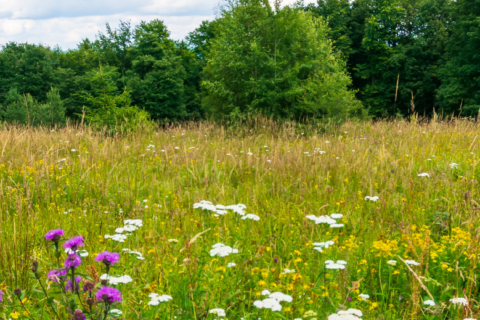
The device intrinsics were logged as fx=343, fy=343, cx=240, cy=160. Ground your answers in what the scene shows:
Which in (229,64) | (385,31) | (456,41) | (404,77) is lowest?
(229,64)

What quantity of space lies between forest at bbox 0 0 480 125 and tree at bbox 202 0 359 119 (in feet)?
0.11

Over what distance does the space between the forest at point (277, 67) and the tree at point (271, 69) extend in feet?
0.11

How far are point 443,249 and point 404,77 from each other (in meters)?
36.3

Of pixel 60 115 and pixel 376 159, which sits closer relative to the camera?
pixel 376 159

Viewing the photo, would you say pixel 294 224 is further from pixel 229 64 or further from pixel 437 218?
pixel 229 64

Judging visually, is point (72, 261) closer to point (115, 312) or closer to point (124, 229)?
point (115, 312)

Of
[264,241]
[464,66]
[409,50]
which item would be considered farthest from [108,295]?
[409,50]

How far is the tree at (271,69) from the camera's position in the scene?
9930 mm

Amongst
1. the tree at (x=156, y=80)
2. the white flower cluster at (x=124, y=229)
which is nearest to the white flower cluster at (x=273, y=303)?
the white flower cluster at (x=124, y=229)

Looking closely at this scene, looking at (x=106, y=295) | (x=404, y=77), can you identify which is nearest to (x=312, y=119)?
(x=106, y=295)

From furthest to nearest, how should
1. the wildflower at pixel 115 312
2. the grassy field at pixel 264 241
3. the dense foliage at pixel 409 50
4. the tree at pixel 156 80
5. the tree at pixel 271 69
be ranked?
the tree at pixel 156 80 → the dense foliage at pixel 409 50 → the tree at pixel 271 69 → the grassy field at pixel 264 241 → the wildflower at pixel 115 312

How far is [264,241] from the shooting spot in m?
2.72

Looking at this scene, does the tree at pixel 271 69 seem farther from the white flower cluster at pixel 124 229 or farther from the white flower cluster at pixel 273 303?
the white flower cluster at pixel 273 303

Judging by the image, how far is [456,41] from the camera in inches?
1151
